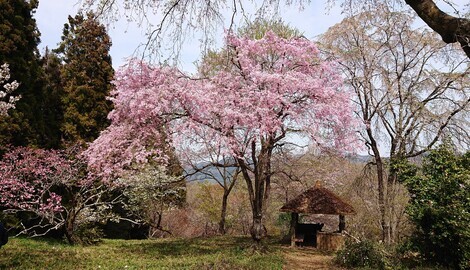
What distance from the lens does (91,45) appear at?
18.0m

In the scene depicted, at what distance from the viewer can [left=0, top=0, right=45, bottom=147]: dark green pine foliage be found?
44.3 ft

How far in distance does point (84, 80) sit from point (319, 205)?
473 inches

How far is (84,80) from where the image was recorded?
57.3 ft

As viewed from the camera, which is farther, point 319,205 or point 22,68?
point 319,205

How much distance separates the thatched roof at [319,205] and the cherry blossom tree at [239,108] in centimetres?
385

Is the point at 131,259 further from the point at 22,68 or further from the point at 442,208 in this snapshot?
the point at 22,68

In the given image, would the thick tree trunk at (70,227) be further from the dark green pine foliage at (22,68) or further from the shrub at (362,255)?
the shrub at (362,255)

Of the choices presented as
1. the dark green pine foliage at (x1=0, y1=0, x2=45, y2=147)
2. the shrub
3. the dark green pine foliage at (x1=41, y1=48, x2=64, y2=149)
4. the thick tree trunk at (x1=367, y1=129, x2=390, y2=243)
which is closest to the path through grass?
the shrub

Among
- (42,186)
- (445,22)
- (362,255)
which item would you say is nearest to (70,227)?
(42,186)

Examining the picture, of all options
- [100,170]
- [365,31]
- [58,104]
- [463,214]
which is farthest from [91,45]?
[463,214]

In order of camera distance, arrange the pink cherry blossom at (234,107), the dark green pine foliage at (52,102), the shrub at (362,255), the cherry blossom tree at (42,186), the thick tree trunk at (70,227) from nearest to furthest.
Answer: the shrub at (362,255), the pink cherry blossom at (234,107), the cherry blossom tree at (42,186), the thick tree trunk at (70,227), the dark green pine foliage at (52,102)

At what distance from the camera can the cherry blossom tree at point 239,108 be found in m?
10.8

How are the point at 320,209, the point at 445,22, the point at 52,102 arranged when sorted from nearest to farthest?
the point at 445,22 < the point at 320,209 < the point at 52,102

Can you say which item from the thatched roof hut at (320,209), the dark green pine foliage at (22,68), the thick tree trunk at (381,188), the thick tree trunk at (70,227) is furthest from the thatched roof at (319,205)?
the dark green pine foliage at (22,68)
